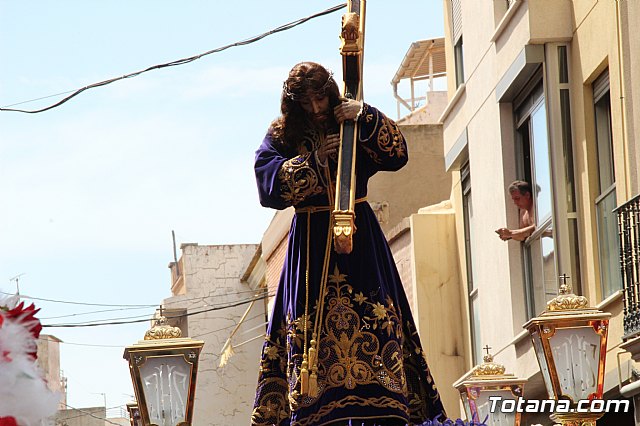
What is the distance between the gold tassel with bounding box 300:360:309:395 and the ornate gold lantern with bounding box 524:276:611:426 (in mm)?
1737

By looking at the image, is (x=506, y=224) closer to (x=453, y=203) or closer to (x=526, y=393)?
(x=526, y=393)

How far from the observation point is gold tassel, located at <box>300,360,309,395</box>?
4992 millimetres

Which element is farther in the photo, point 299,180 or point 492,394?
point 492,394

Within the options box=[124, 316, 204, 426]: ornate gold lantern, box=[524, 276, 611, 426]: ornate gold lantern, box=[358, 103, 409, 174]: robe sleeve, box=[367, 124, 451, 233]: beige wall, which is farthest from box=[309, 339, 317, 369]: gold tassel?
box=[367, 124, 451, 233]: beige wall

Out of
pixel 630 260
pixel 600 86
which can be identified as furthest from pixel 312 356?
A: pixel 600 86

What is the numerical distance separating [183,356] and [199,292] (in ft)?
74.8

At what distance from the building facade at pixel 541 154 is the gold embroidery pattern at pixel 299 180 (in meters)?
5.32

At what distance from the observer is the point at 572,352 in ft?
21.1

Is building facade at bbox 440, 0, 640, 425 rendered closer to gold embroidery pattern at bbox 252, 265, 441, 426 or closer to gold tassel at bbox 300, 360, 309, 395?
gold embroidery pattern at bbox 252, 265, 441, 426

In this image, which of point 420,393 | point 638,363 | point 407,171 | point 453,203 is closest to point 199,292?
point 407,171

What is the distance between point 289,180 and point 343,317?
55 centimetres

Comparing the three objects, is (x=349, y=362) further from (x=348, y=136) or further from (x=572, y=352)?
(x=572, y=352)

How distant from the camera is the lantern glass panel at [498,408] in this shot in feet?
26.3

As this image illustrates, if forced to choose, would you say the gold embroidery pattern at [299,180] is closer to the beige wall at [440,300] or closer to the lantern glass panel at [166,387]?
the lantern glass panel at [166,387]
